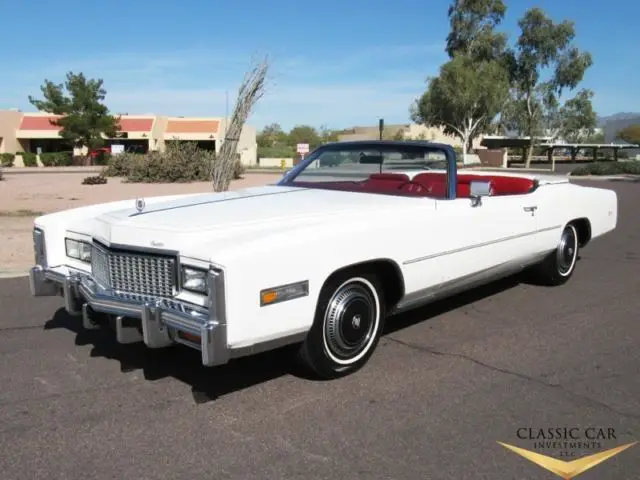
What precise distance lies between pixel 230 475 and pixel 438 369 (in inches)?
69.3

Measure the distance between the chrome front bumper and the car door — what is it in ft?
6.14

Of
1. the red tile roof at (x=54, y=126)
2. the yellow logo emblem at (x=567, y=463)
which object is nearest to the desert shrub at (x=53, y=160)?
the red tile roof at (x=54, y=126)

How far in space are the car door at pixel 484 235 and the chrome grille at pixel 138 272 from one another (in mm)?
1924

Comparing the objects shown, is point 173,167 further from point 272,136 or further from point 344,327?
point 272,136

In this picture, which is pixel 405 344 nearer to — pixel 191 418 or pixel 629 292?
pixel 191 418

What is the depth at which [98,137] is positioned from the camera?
52.5 meters

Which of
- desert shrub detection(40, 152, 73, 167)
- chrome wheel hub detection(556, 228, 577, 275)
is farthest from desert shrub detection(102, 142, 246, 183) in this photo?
desert shrub detection(40, 152, 73, 167)

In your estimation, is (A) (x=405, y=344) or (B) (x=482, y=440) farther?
(A) (x=405, y=344)

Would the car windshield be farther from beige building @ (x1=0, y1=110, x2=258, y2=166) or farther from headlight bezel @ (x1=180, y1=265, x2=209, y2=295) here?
beige building @ (x1=0, y1=110, x2=258, y2=166)

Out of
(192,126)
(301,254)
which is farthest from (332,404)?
(192,126)

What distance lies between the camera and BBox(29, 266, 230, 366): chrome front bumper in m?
3.14

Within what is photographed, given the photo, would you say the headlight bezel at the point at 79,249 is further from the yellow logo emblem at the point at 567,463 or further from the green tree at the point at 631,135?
the green tree at the point at 631,135

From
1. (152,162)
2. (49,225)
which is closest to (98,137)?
(152,162)

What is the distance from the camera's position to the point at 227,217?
3877 millimetres
